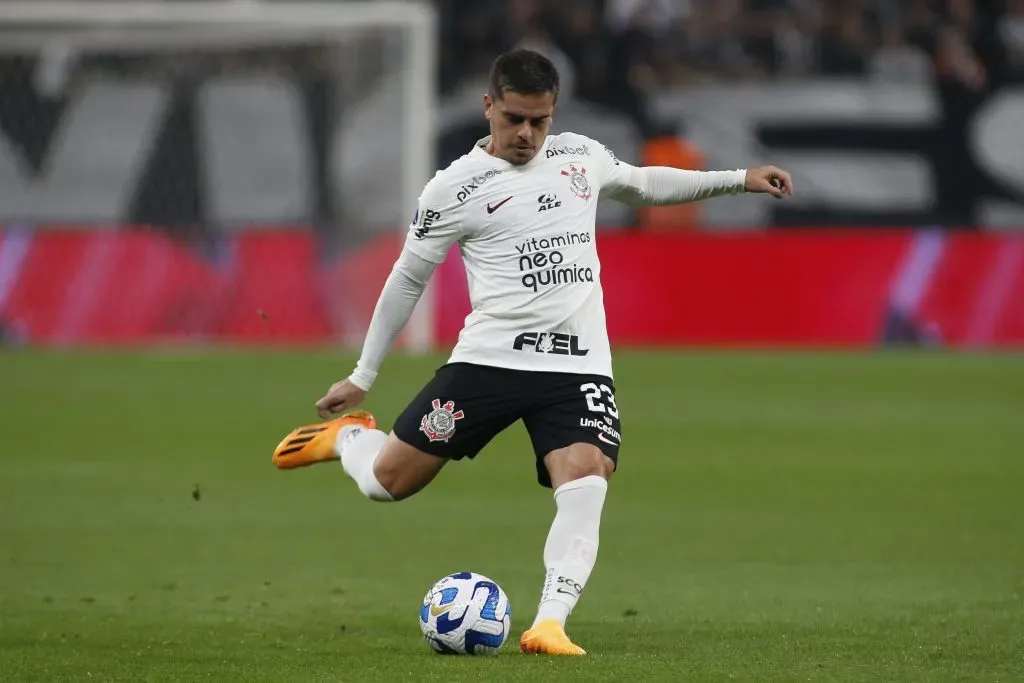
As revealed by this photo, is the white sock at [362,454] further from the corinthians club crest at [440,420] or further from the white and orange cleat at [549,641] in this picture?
the white and orange cleat at [549,641]

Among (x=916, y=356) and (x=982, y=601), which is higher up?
(x=982, y=601)

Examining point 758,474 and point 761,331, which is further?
point 761,331

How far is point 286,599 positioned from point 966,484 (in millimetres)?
5320

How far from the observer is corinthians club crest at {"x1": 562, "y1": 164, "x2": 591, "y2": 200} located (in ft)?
22.1

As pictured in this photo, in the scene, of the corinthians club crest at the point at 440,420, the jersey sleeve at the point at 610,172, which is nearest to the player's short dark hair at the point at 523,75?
the jersey sleeve at the point at 610,172

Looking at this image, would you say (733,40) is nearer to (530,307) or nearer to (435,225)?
(435,225)

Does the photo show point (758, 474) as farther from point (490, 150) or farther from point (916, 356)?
point (916, 356)

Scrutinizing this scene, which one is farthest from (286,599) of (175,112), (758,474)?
(175,112)

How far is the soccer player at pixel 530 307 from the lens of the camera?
21.3 feet

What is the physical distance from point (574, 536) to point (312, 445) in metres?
1.51

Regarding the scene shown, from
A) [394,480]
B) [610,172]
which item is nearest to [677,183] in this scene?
[610,172]

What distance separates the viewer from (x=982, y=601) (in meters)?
7.69

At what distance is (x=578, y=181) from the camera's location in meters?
6.75

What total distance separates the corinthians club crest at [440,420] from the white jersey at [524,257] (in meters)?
0.19
